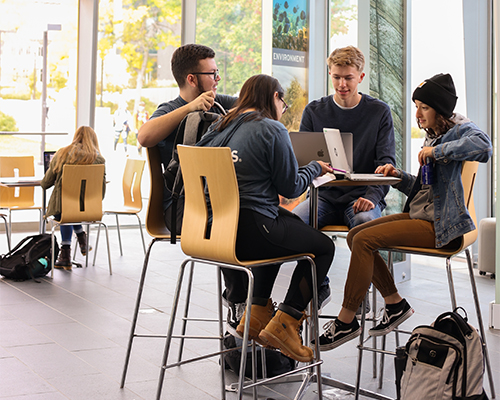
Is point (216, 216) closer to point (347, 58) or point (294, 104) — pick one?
point (347, 58)

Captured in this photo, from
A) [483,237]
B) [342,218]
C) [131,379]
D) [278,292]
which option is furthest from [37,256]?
[483,237]

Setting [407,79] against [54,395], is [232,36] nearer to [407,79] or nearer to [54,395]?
[407,79]

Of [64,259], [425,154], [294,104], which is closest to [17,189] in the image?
[64,259]

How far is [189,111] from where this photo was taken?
2.72 meters

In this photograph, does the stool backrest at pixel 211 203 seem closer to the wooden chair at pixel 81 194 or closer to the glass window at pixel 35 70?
the wooden chair at pixel 81 194

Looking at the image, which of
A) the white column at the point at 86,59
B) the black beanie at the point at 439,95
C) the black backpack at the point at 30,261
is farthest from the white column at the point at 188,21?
the black beanie at the point at 439,95

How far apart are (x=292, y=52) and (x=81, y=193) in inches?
121

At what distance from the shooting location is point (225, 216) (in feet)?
7.42

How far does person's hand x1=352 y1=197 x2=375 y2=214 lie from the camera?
306cm

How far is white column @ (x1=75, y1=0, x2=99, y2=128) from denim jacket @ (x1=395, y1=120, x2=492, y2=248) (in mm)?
6460

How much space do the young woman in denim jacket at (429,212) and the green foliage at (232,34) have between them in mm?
6250

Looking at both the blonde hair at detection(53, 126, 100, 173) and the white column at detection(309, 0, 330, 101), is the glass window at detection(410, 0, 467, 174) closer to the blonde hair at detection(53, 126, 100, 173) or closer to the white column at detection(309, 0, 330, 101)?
the white column at detection(309, 0, 330, 101)

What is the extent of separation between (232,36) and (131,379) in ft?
21.3

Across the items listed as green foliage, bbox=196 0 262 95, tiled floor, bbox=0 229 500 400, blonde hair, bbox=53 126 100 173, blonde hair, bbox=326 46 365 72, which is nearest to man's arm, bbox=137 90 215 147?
blonde hair, bbox=326 46 365 72
